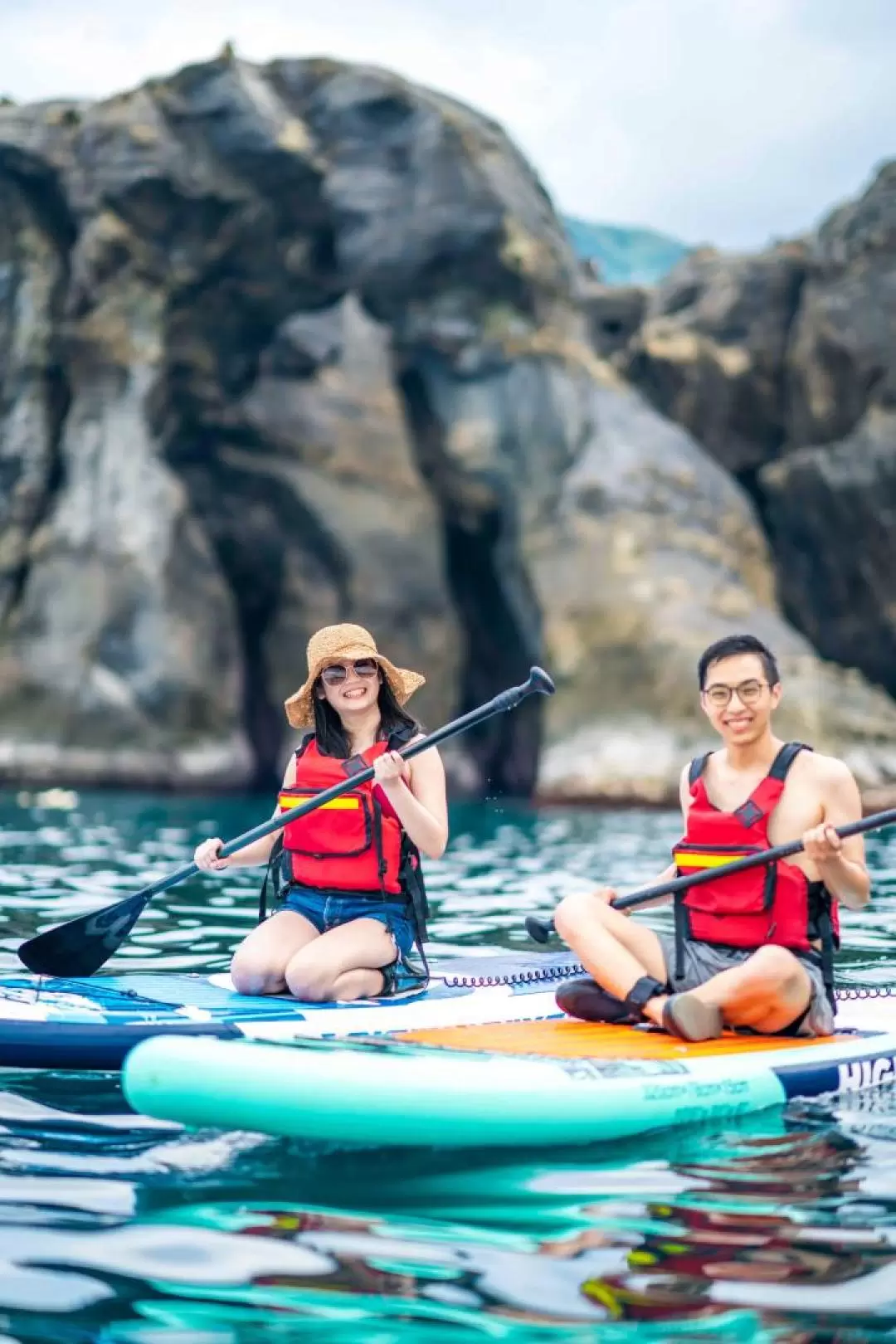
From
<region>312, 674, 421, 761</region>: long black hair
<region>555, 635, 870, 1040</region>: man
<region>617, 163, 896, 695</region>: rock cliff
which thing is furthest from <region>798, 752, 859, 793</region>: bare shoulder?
<region>617, 163, 896, 695</region>: rock cliff

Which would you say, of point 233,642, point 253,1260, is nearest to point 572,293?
point 233,642

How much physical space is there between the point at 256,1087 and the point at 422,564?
817 inches

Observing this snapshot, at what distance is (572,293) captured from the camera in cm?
2459

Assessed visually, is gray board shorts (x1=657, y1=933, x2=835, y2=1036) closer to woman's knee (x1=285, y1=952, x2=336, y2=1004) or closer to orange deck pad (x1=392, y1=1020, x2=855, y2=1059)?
orange deck pad (x1=392, y1=1020, x2=855, y2=1059)

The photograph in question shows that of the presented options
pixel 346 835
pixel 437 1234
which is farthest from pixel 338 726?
pixel 437 1234

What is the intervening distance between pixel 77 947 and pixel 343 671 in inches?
52.2

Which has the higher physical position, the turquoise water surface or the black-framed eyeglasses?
the black-framed eyeglasses

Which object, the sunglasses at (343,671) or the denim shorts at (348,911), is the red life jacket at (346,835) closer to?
the denim shorts at (348,911)

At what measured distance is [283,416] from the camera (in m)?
23.8

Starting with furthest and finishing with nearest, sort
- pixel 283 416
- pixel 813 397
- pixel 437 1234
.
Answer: pixel 813 397 < pixel 283 416 < pixel 437 1234

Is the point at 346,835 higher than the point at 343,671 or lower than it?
lower

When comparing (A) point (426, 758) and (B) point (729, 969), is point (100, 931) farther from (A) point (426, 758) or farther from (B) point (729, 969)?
(B) point (729, 969)

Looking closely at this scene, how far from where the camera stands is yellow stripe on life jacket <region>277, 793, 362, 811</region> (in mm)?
5074

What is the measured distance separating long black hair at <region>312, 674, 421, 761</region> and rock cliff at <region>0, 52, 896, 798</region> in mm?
16703
